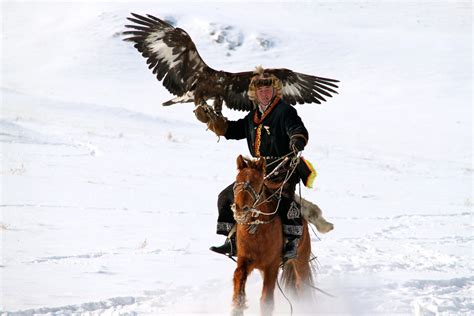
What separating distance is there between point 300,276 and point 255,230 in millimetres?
1565

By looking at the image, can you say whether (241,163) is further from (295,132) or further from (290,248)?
(290,248)

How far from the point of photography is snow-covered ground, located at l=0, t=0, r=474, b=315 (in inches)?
293

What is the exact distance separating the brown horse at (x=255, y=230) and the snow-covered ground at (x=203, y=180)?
121 centimetres

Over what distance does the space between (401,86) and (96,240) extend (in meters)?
34.8

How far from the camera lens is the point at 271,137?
607cm

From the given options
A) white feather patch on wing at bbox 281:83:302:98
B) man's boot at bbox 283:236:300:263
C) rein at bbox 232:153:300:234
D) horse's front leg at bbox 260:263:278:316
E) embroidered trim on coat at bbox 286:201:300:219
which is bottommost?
horse's front leg at bbox 260:263:278:316

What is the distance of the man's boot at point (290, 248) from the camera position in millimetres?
6020

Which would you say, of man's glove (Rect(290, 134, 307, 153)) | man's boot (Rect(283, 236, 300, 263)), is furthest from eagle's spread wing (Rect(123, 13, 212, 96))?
man's boot (Rect(283, 236, 300, 263))

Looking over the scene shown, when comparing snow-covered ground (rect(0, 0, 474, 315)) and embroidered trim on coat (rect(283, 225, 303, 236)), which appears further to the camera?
snow-covered ground (rect(0, 0, 474, 315))

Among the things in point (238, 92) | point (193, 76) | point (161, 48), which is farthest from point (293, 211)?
point (161, 48)

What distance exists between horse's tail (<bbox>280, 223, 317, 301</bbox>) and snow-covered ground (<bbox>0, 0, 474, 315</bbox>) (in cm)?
24

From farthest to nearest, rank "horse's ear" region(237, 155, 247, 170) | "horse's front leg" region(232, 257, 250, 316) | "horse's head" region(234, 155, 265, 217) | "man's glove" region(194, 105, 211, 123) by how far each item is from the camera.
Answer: "man's glove" region(194, 105, 211, 123), "horse's front leg" region(232, 257, 250, 316), "horse's ear" region(237, 155, 247, 170), "horse's head" region(234, 155, 265, 217)

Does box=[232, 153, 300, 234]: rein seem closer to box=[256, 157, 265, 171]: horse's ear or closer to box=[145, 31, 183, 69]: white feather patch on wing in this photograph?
box=[256, 157, 265, 171]: horse's ear

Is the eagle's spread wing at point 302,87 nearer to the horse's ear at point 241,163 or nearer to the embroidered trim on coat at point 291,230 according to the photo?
the embroidered trim on coat at point 291,230
